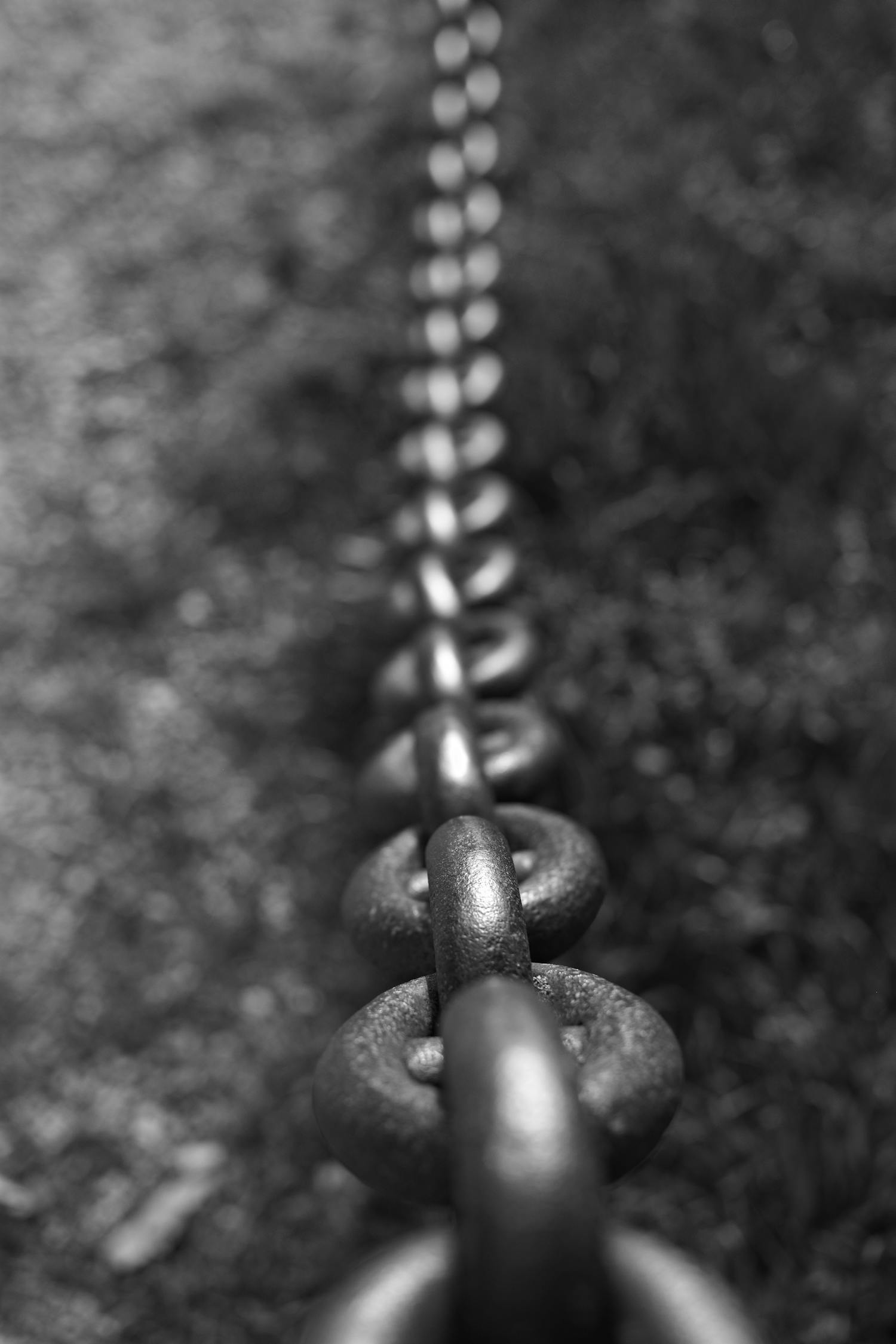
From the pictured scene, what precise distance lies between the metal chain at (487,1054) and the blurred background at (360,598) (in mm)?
345

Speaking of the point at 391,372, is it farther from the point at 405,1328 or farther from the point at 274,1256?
the point at 405,1328

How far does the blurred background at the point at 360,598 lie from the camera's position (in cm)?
109

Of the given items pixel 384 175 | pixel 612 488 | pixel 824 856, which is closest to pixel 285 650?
pixel 612 488

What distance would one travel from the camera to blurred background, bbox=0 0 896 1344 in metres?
1.09

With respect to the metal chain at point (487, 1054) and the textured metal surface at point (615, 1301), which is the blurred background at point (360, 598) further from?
the textured metal surface at point (615, 1301)

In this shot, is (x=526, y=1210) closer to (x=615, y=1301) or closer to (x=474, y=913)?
(x=615, y=1301)

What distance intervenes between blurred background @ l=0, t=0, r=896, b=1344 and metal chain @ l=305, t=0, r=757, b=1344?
1.13 ft

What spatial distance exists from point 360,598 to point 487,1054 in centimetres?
102

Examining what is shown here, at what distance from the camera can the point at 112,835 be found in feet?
4.29

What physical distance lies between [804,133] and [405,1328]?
6.46ft

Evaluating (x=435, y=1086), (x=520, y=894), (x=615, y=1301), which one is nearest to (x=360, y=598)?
(x=520, y=894)

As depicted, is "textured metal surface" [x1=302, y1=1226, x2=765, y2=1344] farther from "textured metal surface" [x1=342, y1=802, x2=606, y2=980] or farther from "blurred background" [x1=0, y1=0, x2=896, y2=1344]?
"blurred background" [x1=0, y1=0, x2=896, y2=1344]

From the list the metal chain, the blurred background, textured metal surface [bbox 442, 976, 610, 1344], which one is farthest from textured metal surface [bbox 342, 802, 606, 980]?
the blurred background

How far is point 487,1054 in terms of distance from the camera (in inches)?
20.0
